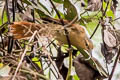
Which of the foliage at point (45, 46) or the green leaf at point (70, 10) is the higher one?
the green leaf at point (70, 10)

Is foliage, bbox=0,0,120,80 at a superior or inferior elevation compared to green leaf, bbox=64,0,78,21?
inferior

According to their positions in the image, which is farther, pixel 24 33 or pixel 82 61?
pixel 82 61

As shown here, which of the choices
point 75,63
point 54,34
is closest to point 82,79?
point 75,63

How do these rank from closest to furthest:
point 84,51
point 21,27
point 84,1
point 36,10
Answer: point 21,27, point 84,51, point 36,10, point 84,1

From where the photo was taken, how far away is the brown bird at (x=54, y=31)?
2.14ft

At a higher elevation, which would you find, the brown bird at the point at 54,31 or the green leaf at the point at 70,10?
the green leaf at the point at 70,10

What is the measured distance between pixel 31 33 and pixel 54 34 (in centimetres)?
6

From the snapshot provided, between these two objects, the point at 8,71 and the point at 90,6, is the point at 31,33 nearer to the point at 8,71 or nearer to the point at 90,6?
the point at 8,71

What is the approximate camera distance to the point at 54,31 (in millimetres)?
707

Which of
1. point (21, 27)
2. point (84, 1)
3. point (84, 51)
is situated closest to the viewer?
point (21, 27)

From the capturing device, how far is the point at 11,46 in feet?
2.49

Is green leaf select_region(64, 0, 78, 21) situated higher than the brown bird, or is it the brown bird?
green leaf select_region(64, 0, 78, 21)

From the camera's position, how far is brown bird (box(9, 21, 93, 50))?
2.14 feet

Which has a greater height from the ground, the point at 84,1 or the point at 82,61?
the point at 84,1
